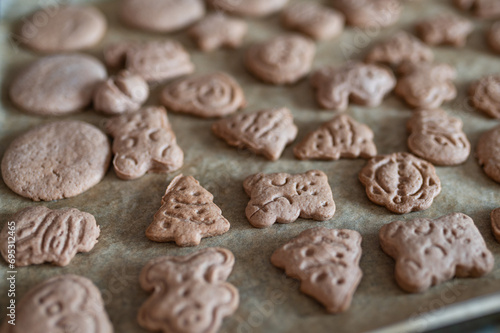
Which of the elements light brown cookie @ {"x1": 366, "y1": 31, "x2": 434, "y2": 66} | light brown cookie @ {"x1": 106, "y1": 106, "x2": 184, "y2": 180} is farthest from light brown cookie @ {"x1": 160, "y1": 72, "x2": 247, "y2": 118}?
light brown cookie @ {"x1": 366, "y1": 31, "x2": 434, "y2": 66}

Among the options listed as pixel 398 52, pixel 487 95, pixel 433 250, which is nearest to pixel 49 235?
pixel 433 250

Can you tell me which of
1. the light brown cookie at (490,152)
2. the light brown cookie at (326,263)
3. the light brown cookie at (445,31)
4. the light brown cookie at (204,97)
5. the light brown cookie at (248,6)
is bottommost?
the light brown cookie at (326,263)

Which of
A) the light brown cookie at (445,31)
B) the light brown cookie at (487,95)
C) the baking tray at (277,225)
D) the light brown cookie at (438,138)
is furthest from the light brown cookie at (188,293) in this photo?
the light brown cookie at (445,31)

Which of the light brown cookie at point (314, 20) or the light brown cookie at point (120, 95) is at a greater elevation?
the light brown cookie at point (314, 20)

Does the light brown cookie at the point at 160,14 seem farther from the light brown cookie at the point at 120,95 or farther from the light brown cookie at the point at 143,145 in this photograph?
the light brown cookie at the point at 143,145

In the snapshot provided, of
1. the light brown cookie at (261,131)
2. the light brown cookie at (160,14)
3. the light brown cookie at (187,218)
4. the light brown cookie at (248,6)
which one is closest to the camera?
the light brown cookie at (187,218)

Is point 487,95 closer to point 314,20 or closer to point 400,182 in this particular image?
point 400,182
